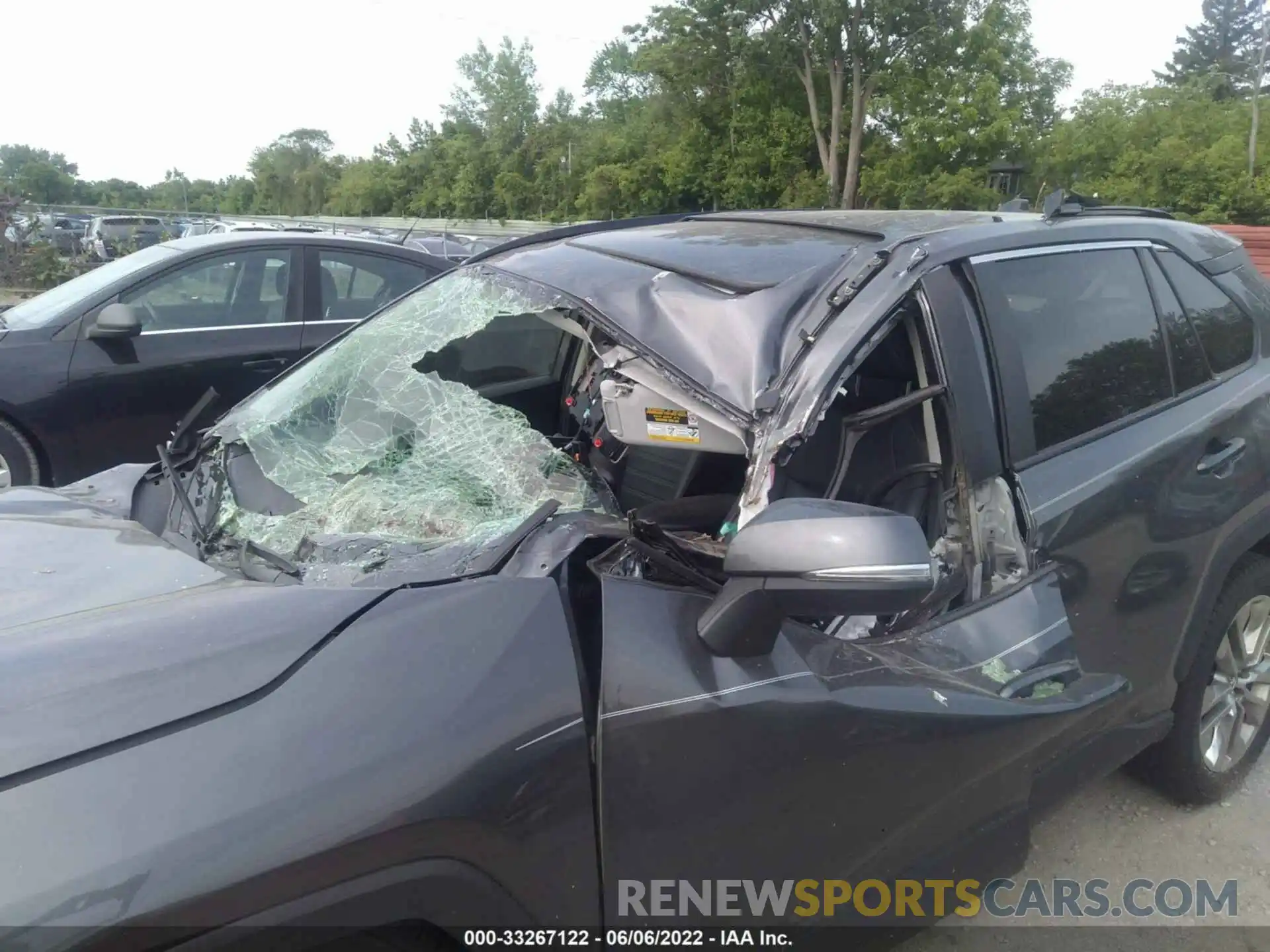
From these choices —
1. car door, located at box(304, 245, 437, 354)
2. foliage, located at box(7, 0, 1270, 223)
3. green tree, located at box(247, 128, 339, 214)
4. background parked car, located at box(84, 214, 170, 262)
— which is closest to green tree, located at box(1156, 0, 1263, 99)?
foliage, located at box(7, 0, 1270, 223)

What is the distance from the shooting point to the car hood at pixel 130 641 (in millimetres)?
1287

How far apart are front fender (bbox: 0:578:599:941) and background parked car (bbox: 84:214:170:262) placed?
15653 mm

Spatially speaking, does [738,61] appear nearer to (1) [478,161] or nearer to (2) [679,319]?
(1) [478,161]

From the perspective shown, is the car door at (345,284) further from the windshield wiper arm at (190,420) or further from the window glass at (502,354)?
the windshield wiper arm at (190,420)

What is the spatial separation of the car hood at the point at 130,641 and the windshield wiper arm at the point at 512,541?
200 millimetres

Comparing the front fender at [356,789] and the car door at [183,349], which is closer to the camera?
the front fender at [356,789]

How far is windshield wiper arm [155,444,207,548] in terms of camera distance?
82.2 inches

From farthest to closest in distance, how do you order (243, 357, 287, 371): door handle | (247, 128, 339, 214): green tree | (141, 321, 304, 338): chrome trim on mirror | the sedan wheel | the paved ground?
1. (247, 128, 339, 214): green tree
2. (243, 357, 287, 371): door handle
3. (141, 321, 304, 338): chrome trim on mirror
4. the sedan wheel
5. the paved ground

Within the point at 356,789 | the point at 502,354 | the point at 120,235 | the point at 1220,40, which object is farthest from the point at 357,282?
the point at 1220,40

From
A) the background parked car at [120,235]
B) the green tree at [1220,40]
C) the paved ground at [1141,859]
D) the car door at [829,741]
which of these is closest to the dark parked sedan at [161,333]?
the car door at [829,741]

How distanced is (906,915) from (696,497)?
1.06 metres

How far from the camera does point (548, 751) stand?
1401 millimetres

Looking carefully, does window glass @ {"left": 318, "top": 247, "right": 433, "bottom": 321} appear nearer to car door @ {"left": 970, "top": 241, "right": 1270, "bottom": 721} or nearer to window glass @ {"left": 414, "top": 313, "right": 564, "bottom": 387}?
window glass @ {"left": 414, "top": 313, "right": 564, "bottom": 387}

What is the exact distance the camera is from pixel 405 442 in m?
2.48
